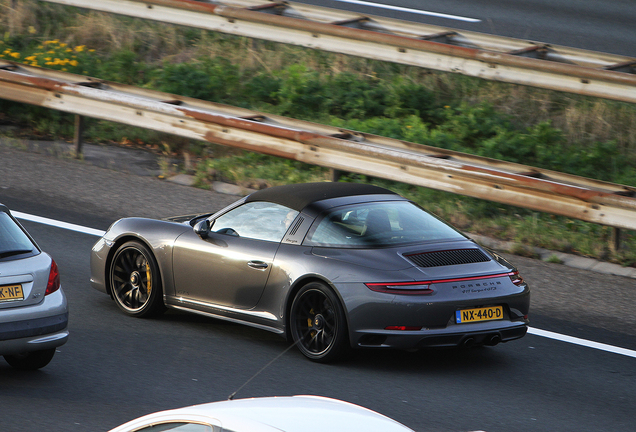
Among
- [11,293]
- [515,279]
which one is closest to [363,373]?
[515,279]

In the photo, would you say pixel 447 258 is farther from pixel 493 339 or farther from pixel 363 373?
pixel 363 373

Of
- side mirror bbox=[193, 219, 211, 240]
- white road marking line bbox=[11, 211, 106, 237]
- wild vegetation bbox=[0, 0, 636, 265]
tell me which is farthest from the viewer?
wild vegetation bbox=[0, 0, 636, 265]

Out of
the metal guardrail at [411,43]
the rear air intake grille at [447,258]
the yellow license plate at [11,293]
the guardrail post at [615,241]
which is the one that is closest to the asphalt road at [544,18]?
the metal guardrail at [411,43]

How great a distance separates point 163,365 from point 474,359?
250 cm

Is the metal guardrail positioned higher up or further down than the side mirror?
higher up

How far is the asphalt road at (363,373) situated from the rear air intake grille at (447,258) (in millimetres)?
843

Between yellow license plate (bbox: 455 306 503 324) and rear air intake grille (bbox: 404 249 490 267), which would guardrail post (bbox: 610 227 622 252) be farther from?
yellow license plate (bbox: 455 306 503 324)

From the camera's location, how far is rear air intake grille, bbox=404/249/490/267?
7277 mm

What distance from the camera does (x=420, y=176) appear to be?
11.1m

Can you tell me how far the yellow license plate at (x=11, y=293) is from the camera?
6.37 m

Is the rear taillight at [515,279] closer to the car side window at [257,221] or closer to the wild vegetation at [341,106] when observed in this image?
the car side window at [257,221]

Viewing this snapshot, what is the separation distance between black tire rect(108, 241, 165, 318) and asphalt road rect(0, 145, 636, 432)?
0.14m

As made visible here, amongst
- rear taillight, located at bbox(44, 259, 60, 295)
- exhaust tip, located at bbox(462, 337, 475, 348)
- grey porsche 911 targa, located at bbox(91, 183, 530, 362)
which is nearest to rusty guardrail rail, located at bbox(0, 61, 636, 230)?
grey porsche 911 targa, located at bbox(91, 183, 530, 362)

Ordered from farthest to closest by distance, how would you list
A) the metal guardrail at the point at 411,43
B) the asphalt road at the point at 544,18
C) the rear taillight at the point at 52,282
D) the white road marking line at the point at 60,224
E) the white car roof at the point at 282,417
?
the asphalt road at the point at 544,18 < the metal guardrail at the point at 411,43 < the white road marking line at the point at 60,224 < the rear taillight at the point at 52,282 < the white car roof at the point at 282,417
